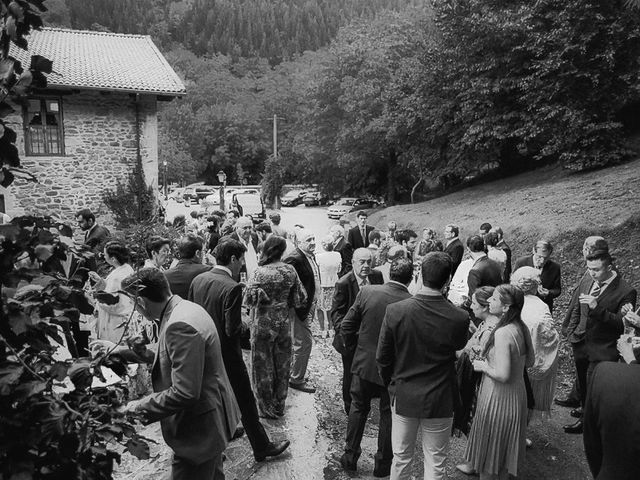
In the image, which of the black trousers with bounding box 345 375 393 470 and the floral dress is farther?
the floral dress

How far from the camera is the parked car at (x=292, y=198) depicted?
46.9m

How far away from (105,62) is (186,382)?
1858 cm

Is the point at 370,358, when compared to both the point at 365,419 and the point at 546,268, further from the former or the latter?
the point at 546,268

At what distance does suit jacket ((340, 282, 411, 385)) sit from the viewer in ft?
14.2

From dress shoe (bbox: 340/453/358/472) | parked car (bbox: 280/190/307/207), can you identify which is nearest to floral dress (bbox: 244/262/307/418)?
dress shoe (bbox: 340/453/358/472)

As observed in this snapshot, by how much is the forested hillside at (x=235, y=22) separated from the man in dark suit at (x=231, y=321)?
12655cm

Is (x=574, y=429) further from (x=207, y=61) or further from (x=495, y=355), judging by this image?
(x=207, y=61)

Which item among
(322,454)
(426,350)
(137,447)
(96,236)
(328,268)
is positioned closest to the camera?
(137,447)

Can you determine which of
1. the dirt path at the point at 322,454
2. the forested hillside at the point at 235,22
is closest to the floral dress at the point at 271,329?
the dirt path at the point at 322,454

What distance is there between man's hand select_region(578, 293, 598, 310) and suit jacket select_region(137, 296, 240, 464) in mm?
3528

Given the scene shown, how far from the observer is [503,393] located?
396cm

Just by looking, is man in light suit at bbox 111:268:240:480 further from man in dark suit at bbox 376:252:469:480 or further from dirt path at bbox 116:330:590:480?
dirt path at bbox 116:330:590:480

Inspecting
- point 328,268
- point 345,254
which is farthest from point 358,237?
point 328,268

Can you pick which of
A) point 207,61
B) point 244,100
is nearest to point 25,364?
point 244,100
